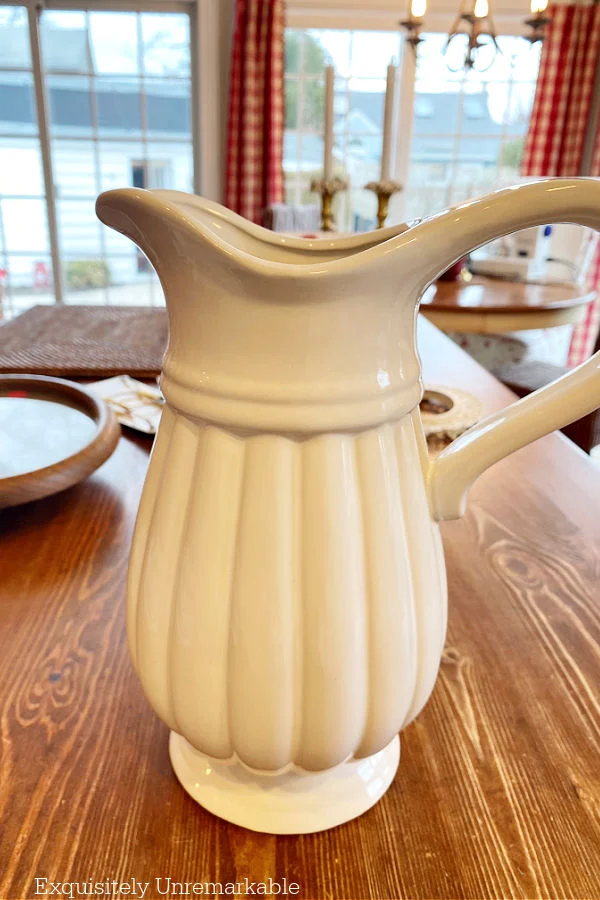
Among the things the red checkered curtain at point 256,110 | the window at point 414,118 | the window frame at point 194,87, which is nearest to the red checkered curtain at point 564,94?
the window at point 414,118

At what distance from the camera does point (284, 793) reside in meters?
0.33

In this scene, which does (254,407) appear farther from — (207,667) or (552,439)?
(552,439)

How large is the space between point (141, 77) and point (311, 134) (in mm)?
822

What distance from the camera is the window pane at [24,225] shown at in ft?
10.7

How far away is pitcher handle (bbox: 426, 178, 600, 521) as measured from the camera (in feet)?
0.83

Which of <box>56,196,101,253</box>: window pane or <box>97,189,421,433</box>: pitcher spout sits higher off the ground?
<box>97,189,421,433</box>: pitcher spout

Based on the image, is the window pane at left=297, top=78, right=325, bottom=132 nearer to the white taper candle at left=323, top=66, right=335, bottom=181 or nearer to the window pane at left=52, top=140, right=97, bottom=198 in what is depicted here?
the window pane at left=52, top=140, right=97, bottom=198

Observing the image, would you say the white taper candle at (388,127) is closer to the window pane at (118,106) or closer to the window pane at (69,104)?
the window pane at (118,106)

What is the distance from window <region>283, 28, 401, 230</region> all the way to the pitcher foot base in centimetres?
316

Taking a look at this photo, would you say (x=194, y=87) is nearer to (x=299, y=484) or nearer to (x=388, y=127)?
(x=388, y=127)

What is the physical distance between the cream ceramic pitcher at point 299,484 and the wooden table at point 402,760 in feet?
0.13

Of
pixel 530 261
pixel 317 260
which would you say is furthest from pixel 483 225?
pixel 530 261

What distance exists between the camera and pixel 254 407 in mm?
269

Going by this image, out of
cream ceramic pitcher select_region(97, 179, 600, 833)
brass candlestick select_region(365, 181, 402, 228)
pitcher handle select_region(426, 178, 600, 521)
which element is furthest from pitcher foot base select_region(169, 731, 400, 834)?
brass candlestick select_region(365, 181, 402, 228)
